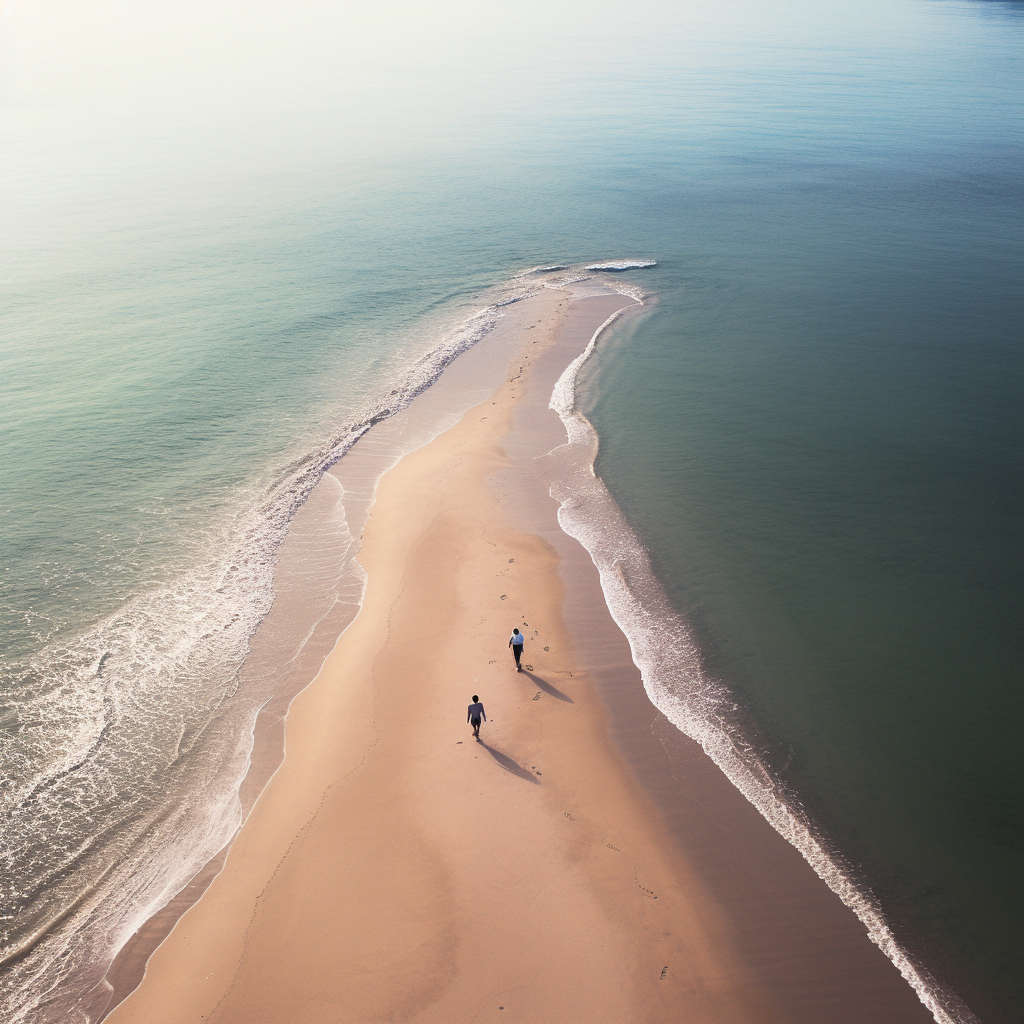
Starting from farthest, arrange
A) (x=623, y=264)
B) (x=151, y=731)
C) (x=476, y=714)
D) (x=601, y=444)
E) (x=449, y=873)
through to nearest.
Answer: (x=623, y=264) → (x=601, y=444) → (x=151, y=731) → (x=476, y=714) → (x=449, y=873)

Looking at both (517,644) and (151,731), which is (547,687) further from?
(151,731)

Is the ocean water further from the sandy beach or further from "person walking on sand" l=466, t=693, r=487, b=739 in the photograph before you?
"person walking on sand" l=466, t=693, r=487, b=739

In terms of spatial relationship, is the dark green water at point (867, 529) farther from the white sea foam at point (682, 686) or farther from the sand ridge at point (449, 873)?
the sand ridge at point (449, 873)

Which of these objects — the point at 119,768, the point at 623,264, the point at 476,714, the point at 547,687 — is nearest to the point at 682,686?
the point at 547,687

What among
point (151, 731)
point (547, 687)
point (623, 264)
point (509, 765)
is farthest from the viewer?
point (623, 264)

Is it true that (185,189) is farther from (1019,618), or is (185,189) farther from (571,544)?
(1019,618)

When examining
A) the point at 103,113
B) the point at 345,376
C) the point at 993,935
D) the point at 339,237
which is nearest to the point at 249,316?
the point at 345,376

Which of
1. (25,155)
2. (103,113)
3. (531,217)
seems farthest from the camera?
(103,113)
